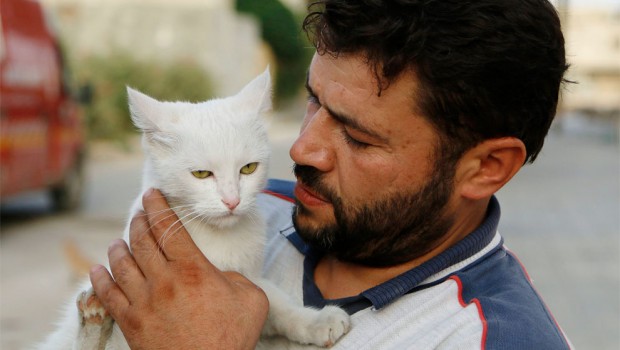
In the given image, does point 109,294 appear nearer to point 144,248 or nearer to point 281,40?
point 144,248

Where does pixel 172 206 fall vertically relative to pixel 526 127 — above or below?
below

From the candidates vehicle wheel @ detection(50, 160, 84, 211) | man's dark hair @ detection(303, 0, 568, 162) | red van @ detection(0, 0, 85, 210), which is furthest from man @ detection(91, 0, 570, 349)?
vehicle wheel @ detection(50, 160, 84, 211)

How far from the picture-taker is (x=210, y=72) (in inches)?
846

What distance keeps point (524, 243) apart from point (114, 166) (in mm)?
8624

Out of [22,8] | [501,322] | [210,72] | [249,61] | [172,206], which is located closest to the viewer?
[501,322]

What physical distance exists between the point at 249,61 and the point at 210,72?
364 cm

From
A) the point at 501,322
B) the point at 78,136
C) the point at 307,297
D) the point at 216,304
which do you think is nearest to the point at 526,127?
the point at 501,322

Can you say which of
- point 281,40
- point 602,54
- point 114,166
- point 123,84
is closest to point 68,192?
point 114,166

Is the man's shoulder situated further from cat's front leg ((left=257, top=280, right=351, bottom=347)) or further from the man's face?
cat's front leg ((left=257, top=280, right=351, bottom=347))

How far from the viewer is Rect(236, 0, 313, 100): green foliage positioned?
2862cm

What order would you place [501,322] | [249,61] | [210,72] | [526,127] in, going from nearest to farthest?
[501,322]
[526,127]
[210,72]
[249,61]

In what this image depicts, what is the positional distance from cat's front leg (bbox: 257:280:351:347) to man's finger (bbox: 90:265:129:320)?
1.29ft

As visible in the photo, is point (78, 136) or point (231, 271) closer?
point (231, 271)

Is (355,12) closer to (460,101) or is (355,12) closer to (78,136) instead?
(460,101)
